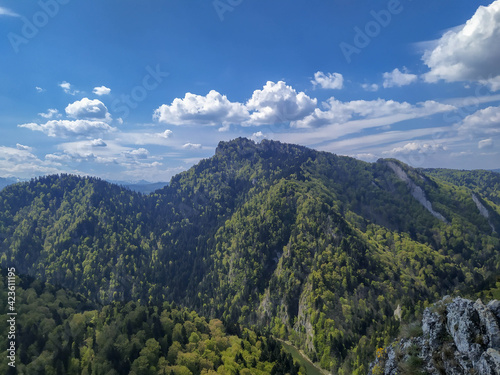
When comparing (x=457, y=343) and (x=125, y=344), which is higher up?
(x=457, y=343)

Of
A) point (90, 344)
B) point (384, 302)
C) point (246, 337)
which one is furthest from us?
point (384, 302)

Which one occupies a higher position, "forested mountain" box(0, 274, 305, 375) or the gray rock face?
the gray rock face

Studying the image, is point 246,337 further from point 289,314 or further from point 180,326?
point 289,314

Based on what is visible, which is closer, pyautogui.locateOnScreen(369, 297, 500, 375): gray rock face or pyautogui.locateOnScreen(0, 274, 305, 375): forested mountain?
pyautogui.locateOnScreen(369, 297, 500, 375): gray rock face

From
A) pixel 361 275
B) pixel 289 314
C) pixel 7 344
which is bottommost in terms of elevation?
pixel 289 314

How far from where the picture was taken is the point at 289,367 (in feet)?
375

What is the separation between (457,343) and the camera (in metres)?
27.7

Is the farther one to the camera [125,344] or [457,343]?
[125,344]

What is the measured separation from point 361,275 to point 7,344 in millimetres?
195785

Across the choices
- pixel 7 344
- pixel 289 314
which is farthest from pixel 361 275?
pixel 7 344

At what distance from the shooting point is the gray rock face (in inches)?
960

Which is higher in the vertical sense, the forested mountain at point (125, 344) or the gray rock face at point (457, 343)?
the gray rock face at point (457, 343)

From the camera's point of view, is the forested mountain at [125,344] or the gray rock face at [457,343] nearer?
the gray rock face at [457,343]

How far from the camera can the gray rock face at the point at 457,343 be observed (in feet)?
80.0
